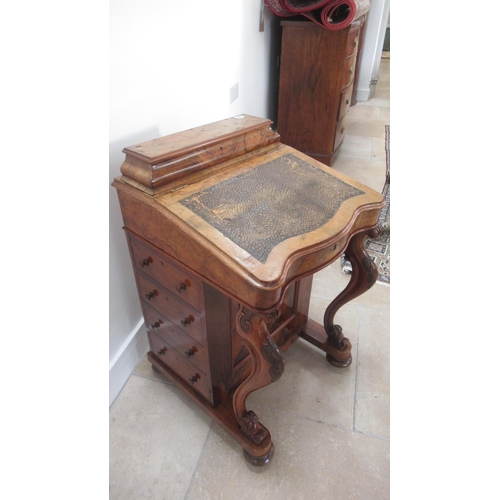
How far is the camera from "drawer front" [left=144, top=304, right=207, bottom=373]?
1239 millimetres

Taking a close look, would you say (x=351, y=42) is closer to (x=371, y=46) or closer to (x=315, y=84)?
(x=315, y=84)

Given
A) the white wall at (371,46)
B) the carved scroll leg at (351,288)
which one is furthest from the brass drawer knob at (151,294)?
the white wall at (371,46)

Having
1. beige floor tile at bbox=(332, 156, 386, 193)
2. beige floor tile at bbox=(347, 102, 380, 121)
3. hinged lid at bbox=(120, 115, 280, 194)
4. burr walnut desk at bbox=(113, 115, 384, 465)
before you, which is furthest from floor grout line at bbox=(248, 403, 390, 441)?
beige floor tile at bbox=(347, 102, 380, 121)

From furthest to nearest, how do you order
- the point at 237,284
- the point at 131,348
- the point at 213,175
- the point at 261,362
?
the point at 131,348
the point at 213,175
the point at 261,362
the point at 237,284

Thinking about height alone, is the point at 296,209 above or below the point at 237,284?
above

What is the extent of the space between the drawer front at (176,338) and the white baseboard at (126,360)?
0.19 m

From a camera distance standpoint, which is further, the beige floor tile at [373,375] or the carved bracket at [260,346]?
the beige floor tile at [373,375]

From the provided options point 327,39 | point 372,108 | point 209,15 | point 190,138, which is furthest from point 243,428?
point 372,108

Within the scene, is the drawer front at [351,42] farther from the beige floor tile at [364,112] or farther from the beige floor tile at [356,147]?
the beige floor tile at [364,112]

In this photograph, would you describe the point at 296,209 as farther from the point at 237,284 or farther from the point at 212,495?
the point at 212,495

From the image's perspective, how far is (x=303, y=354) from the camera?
165 cm

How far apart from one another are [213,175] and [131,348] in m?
0.86

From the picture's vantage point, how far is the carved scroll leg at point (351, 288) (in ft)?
4.37

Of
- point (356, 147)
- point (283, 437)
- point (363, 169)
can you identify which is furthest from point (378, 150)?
point (283, 437)
